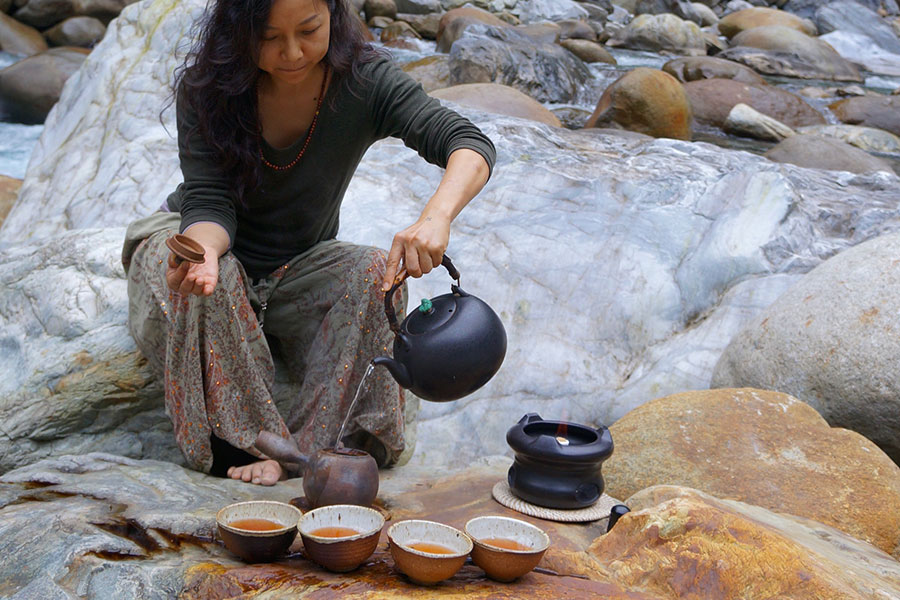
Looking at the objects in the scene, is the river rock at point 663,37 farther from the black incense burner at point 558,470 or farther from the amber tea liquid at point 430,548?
the amber tea liquid at point 430,548

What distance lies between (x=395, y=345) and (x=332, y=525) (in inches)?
21.6

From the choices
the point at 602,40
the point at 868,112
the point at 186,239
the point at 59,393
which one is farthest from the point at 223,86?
the point at 602,40

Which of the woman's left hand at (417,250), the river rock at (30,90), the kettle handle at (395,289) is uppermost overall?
the woman's left hand at (417,250)

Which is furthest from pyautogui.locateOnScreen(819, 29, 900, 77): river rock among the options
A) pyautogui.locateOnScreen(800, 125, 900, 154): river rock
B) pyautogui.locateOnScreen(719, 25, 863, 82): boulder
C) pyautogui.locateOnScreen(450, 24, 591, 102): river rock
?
pyautogui.locateOnScreen(450, 24, 591, 102): river rock

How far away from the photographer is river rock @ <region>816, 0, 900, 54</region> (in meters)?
17.7

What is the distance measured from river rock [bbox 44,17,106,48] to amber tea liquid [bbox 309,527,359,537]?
13.4 metres

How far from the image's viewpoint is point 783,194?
15.9ft

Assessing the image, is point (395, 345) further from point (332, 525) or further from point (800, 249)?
point (800, 249)

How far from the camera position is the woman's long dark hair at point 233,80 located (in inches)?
107

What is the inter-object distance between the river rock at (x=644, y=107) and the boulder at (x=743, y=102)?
4.47 feet

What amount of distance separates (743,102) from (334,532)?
9107 mm

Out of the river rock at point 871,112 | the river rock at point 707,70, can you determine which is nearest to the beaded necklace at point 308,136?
the river rock at point 871,112

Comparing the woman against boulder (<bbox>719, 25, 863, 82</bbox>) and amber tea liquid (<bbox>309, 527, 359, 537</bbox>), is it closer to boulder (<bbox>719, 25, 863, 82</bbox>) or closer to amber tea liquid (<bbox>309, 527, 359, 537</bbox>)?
amber tea liquid (<bbox>309, 527, 359, 537</bbox>)

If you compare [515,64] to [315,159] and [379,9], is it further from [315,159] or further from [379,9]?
[315,159]
